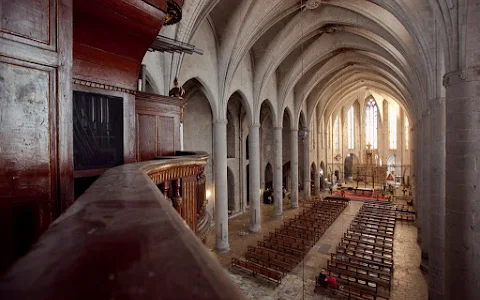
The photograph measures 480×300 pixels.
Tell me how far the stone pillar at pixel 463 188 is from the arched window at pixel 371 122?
107 ft

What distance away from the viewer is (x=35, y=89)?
215cm

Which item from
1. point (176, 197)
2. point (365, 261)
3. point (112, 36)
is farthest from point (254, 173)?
point (112, 36)

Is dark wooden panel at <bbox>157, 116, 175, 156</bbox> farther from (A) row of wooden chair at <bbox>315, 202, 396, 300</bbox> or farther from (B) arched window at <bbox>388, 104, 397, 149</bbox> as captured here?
(B) arched window at <bbox>388, 104, 397, 149</bbox>

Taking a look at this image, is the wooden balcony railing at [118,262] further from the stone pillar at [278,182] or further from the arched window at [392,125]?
the arched window at [392,125]

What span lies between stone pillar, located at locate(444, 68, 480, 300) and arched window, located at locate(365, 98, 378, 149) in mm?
32477

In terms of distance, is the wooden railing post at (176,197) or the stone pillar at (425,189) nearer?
the wooden railing post at (176,197)

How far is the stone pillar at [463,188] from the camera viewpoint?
4.31 meters

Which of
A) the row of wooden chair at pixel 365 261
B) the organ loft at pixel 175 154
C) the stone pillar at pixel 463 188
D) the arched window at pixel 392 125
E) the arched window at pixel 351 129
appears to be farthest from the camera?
the arched window at pixel 351 129

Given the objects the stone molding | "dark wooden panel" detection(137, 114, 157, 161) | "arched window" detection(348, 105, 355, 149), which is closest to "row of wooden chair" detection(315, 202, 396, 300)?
the stone molding

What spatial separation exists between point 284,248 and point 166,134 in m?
8.34

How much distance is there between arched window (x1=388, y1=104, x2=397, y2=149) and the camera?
32.8 metres

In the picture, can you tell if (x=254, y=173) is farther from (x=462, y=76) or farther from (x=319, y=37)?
(x=462, y=76)

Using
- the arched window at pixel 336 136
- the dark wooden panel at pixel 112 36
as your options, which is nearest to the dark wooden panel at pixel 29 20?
the dark wooden panel at pixel 112 36

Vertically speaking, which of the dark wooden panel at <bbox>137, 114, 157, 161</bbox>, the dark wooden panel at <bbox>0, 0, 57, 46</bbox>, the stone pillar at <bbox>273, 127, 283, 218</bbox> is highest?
the dark wooden panel at <bbox>0, 0, 57, 46</bbox>
